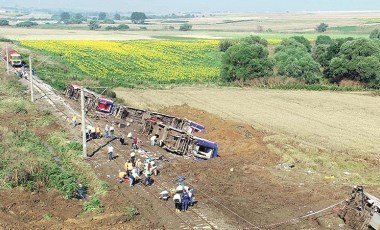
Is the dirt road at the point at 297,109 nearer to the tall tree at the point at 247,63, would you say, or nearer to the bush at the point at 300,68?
the tall tree at the point at 247,63

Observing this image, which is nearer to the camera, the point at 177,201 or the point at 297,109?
the point at 177,201

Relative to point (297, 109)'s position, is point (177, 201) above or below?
above

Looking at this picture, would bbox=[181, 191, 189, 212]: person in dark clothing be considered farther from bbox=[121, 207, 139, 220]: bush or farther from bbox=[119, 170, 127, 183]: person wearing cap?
bbox=[119, 170, 127, 183]: person wearing cap

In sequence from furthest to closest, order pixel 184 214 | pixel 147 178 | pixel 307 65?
1. pixel 307 65
2. pixel 147 178
3. pixel 184 214

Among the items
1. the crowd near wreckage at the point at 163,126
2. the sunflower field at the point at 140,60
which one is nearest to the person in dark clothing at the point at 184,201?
the crowd near wreckage at the point at 163,126

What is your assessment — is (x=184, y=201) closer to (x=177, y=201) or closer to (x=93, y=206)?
(x=177, y=201)

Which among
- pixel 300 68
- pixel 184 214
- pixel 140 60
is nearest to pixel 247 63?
pixel 300 68
